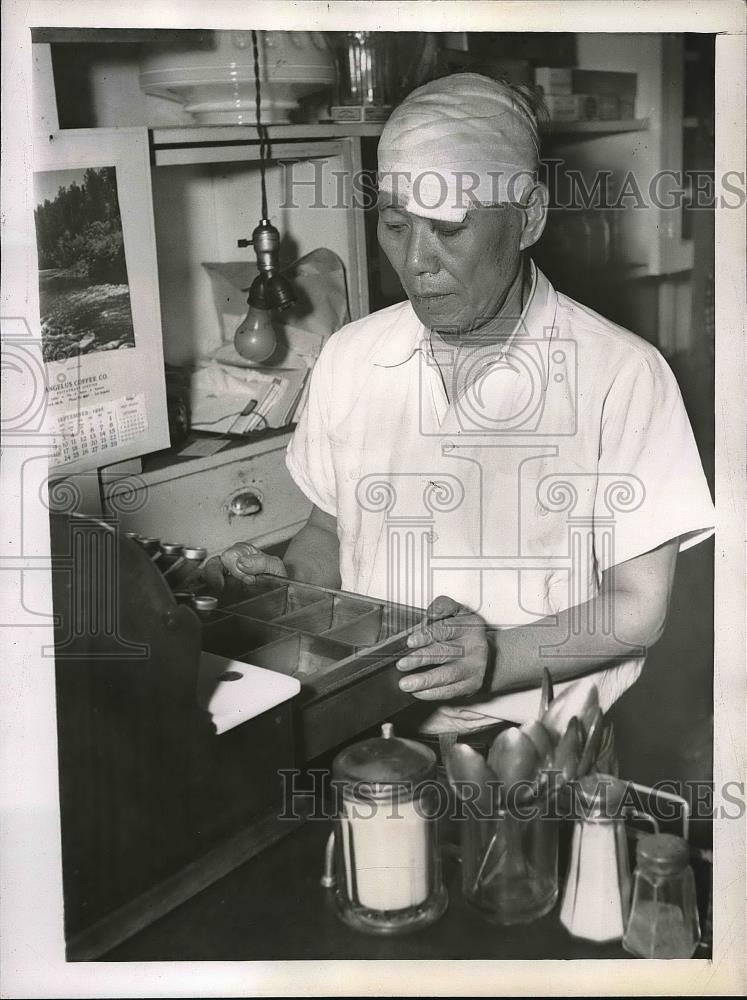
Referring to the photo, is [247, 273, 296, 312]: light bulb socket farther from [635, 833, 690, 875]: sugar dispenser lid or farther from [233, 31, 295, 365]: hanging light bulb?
[635, 833, 690, 875]: sugar dispenser lid

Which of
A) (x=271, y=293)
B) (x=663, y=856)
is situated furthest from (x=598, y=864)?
(x=271, y=293)

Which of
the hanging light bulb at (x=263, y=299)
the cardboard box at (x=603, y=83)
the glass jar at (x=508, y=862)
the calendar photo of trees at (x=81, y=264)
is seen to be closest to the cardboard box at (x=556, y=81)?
the cardboard box at (x=603, y=83)

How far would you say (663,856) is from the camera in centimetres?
92

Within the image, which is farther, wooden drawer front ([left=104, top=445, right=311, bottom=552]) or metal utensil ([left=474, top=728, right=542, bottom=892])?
wooden drawer front ([left=104, top=445, right=311, bottom=552])

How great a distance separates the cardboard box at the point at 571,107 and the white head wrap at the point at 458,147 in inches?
6.7

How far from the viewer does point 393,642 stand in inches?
43.1

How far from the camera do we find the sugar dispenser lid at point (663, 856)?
921mm

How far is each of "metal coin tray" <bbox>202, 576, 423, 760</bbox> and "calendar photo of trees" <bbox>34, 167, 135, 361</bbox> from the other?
0.38 m

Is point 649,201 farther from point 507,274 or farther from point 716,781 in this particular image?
point 716,781

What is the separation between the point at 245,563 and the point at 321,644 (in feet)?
0.66

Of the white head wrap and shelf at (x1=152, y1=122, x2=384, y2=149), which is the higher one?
shelf at (x1=152, y1=122, x2=384, y2=149)

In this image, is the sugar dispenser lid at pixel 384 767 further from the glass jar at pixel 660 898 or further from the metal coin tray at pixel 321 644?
the glass jar at pixel 660 898

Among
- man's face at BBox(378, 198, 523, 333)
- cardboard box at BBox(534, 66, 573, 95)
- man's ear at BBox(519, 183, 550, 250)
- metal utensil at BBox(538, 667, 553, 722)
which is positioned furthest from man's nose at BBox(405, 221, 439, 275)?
metal utensil at BBox(538, 667, 553, 722)

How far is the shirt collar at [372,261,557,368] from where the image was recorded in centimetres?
125
